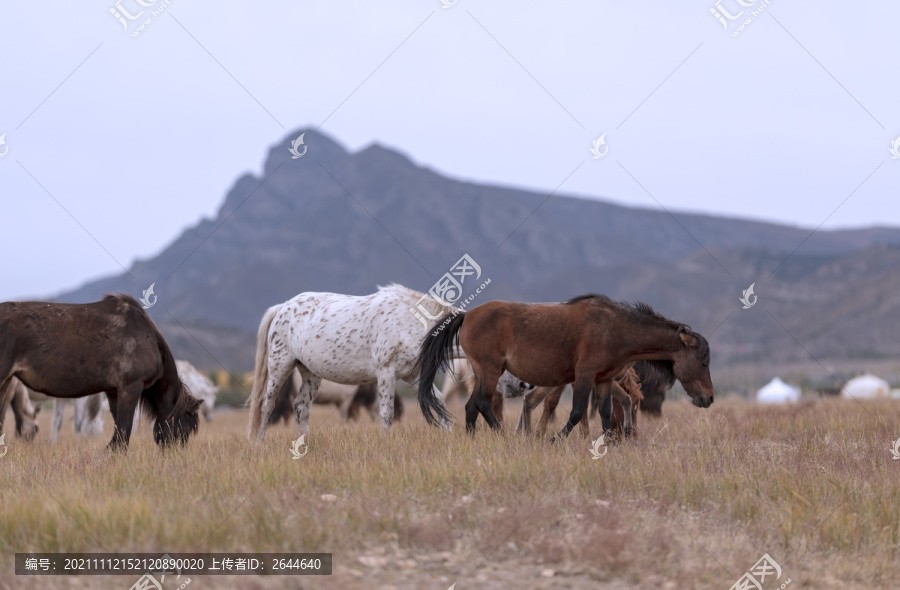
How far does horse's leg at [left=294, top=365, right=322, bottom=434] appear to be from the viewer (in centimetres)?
1230

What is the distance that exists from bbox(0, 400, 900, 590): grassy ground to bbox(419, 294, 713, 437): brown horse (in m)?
0.82

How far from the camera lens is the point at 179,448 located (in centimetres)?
979

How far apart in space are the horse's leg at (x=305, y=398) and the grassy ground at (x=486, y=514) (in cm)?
326

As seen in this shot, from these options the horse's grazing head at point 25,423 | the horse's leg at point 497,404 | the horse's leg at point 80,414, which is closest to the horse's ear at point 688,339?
the horse's leg at point 497,404

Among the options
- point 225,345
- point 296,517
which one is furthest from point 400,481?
point 225,345

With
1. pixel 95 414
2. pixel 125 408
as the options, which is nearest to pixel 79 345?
pixel 125 408

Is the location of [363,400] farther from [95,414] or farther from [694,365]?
[694,365]

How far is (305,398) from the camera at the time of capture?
12430 millimetres

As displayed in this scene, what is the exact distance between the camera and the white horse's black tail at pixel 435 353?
1025cm

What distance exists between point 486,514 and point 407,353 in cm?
458

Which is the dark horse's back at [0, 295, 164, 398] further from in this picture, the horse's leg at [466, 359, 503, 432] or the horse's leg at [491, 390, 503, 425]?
the horse's leg at [491, 390, 503, 425]

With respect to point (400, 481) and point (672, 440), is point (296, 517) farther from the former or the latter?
point (672, 440)

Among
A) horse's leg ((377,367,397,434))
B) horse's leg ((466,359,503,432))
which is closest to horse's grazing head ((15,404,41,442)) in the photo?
horse's leg ((377,367,397,434))

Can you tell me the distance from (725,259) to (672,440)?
167857 mm
